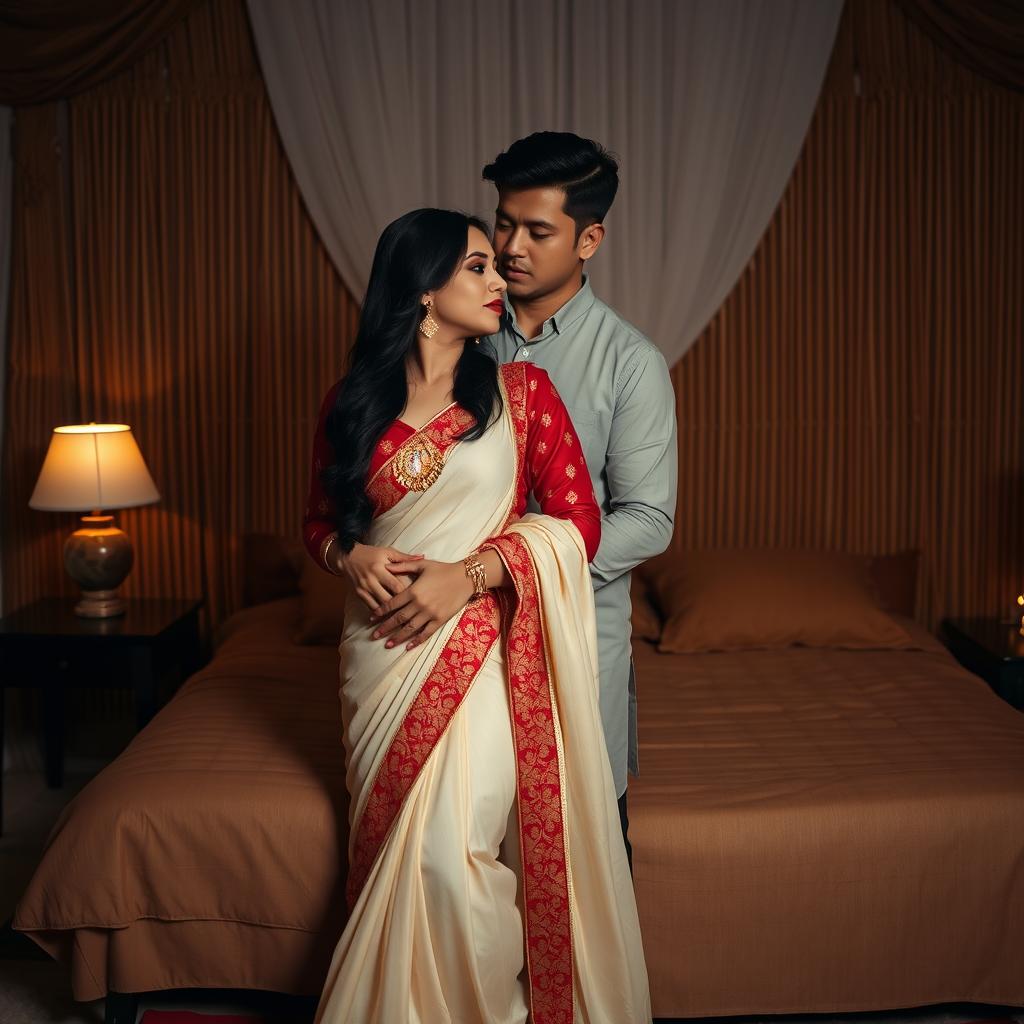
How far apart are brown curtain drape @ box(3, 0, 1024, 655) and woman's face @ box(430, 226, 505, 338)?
1923 mm

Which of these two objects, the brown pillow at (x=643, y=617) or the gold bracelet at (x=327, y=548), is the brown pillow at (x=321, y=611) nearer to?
the brown pillow at (x=643, y=617)

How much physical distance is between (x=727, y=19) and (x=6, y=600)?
3.02 m

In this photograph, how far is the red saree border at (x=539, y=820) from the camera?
1.88 m

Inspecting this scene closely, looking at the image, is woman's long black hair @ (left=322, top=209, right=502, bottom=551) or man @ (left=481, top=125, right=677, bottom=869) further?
man @ (left=481, top=125, right=677, bottom=869)

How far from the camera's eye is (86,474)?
3.37 m

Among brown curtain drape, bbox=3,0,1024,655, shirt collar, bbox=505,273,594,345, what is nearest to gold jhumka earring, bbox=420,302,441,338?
shirt collar, bbox=505,273,594,345

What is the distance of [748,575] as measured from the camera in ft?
11.3

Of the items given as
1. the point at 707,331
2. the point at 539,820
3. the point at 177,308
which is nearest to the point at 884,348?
the point at 707,331

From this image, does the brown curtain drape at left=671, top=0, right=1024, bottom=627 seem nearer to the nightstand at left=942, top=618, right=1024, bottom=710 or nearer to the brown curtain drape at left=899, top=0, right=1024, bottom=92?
the brown curtain drape at left=899, top=0, right=1024, bottom=92

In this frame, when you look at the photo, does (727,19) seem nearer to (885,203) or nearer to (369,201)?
(885,203)

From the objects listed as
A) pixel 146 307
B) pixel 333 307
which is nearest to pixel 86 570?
pixel 146 307

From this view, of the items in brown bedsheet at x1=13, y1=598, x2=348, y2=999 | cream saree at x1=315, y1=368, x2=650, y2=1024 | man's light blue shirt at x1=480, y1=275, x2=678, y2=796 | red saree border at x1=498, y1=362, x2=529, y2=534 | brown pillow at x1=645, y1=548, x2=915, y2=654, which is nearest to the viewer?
cream saree at x1=315, y1=368, x2=650, y2=1024

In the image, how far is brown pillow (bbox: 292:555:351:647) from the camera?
3.28 metres

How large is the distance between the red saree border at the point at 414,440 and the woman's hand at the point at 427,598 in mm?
130
